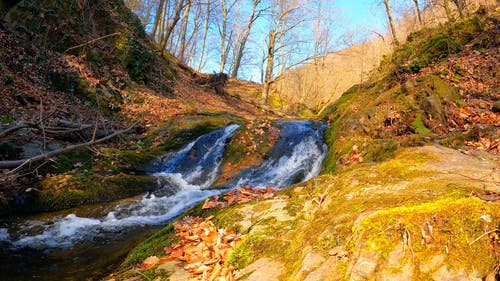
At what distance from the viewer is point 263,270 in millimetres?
2262

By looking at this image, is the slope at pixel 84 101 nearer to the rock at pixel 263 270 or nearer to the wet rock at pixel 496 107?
the rock at pixel 263 270

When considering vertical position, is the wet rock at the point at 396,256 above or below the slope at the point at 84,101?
below

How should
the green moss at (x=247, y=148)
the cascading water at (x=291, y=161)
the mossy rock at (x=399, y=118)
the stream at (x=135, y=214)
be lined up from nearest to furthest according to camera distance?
the stream at (x=135, y=214)
the mossy rock at (x=399, y=118)
the cascading water at (x=291, y=161)
the green moss at (x=247, y=148)

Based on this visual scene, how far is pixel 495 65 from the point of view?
7492mm

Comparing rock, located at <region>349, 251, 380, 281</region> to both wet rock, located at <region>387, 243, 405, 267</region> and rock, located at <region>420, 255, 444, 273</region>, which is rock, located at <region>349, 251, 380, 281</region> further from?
rock, located at <region>420, 255, 444, 273</region>

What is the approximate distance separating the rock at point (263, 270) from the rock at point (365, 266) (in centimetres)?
61

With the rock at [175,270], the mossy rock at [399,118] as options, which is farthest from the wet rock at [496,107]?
the rock at [175,270]

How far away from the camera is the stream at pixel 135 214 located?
14.9ft

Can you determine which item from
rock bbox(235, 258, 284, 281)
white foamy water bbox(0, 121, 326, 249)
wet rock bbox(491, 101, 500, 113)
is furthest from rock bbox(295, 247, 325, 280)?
wet rock bbox(491, 101, 500, 113)

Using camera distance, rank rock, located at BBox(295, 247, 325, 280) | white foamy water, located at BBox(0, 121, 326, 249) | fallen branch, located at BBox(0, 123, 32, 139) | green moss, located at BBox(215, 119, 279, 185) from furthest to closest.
Answer: green moss, located at BBox(215, 119, 279, 185) → white foamy water, located at BBox(0, 121, 326, 249) → fallen branch, located at BBox(0, 123, 32, 139) → rock, located at BBox(295, 247, 325, 280)

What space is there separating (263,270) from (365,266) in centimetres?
82

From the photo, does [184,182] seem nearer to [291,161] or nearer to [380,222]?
[291,161]

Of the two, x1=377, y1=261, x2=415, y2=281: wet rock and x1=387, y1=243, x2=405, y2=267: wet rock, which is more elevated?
x1=387, y1=243, x2=405, y2=267: wet rock

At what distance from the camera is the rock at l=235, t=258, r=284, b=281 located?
7.09ft
